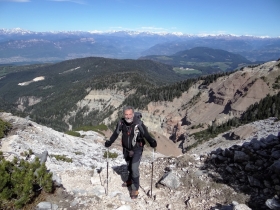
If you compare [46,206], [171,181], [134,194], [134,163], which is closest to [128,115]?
[134,163]

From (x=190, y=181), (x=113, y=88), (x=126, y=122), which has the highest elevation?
(x=126, y=122)

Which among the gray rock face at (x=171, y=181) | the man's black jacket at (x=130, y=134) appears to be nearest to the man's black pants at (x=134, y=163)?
the man's black jacket at (x=130, y=134)

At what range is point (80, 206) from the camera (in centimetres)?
877

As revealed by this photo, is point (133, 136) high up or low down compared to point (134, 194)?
up

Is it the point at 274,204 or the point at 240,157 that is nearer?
the point at 274,204

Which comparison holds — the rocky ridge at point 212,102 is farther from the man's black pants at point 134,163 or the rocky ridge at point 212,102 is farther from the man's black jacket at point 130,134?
the man's black jacket at point 130,134

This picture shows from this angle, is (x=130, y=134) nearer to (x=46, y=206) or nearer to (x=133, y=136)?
(x=133, y=136)

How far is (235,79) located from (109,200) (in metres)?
85.5

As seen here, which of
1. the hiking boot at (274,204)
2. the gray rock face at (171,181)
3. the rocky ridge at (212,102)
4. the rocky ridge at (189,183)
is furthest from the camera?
the rocky ridge at (212,102)

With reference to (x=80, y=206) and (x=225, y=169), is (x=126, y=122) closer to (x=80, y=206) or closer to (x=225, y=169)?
(x=80, y=206)

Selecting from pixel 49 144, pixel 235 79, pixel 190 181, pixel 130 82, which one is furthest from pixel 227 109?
pixel 130 82

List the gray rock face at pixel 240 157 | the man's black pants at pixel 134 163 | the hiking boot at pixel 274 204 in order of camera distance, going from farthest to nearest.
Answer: the gray rock face at pixel 240 157
the man's black pants at pixel 134 163
the hiking boot at pixel 274 204

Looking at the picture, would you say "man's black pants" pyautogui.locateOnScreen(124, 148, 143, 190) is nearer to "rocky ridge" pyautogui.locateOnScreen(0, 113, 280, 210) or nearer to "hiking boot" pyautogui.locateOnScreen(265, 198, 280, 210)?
"rocky ridge" pyautogui.locateOnScreen(0, 113, 280, 210)

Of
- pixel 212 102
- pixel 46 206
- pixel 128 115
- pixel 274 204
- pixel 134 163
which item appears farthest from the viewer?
pixel 212 102
